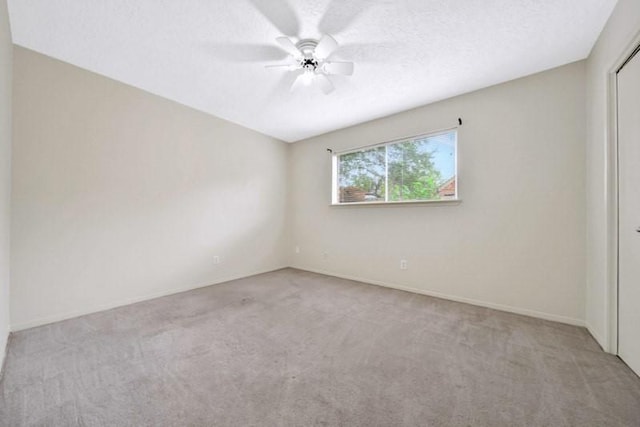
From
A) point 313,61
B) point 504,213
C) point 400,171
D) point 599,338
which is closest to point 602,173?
point 504,213

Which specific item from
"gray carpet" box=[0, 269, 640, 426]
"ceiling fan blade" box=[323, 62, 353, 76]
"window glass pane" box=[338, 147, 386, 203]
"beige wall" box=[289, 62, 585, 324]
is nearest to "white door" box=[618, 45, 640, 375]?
"gray carpet" box=[0, 269, 640, 426]

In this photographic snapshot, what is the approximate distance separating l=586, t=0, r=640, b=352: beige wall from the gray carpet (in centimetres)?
30

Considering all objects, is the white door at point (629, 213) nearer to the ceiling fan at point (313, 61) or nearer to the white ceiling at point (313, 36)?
the white ceiling at point (313, 36)

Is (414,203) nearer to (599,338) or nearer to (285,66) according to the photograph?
(599,338)

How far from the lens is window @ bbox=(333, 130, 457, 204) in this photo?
3098mm

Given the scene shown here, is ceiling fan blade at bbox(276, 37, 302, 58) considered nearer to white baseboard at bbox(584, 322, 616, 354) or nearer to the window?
the window

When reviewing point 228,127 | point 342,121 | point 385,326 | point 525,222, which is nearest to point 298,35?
point 342,121

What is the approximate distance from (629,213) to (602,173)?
1.41 ft

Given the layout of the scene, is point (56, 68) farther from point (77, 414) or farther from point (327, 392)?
point (327, 392)

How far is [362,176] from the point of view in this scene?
395 cm

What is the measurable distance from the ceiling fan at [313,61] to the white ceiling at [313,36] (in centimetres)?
10

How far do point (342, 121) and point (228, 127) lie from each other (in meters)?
1.80

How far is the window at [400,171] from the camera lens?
310 centimetres

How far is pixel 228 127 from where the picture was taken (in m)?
3.85
